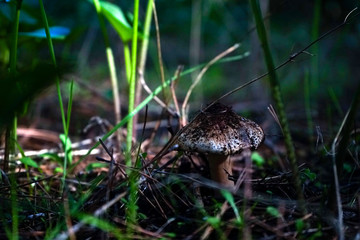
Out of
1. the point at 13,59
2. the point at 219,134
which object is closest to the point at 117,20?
the point at 13,59

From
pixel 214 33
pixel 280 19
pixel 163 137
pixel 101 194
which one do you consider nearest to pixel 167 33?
pixel 214 33

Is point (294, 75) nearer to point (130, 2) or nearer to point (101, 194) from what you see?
point (130, 2)

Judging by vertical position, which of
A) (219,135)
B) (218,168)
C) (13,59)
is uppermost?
(13,59)

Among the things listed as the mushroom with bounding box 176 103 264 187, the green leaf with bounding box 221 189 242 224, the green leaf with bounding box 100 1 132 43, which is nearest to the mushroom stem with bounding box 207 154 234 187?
the mushroom with bounding box 176 103 264 187

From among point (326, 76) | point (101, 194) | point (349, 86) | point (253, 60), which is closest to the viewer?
point (101, 194)

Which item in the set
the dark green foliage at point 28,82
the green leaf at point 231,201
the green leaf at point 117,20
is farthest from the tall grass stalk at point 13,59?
the green leaf at point 231,201

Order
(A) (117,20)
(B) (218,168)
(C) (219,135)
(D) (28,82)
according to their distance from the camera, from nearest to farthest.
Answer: (D) (28,82) < (C) (219,135) < (B) (218,168) < (A) (117,20)

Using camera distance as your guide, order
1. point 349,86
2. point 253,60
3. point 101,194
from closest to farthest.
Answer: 1. point 101,194
2. point 253,60
3. point 349,86

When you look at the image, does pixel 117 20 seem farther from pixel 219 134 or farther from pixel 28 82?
pixel 28 82
